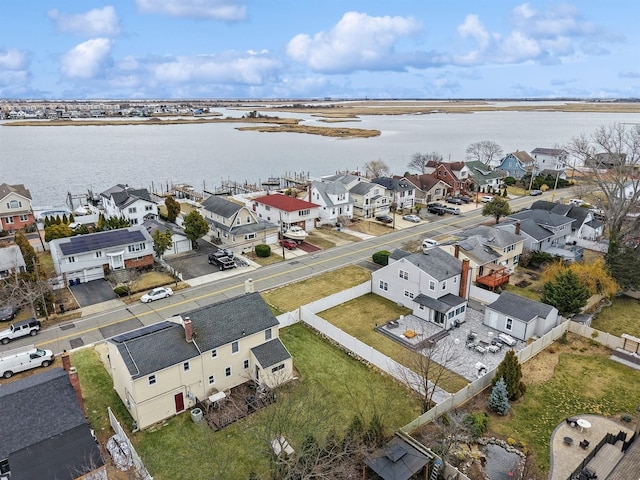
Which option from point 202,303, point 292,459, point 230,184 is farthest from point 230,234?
point 230,184

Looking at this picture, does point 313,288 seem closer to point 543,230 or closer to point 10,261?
point 10,261

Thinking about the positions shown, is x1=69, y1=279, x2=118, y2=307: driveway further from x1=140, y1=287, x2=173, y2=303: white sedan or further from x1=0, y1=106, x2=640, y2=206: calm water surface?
x1=0, y1=106, x2=640, y2=206: calm water surface

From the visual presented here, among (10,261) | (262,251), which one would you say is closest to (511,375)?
(262,251)

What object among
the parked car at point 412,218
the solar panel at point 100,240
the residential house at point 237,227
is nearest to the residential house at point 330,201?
the parked car at point 412,218

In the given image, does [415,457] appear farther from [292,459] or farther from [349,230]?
[349,230]

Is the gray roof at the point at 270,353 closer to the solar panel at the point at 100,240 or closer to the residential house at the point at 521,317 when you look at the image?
the residential house at the point at 521,317
